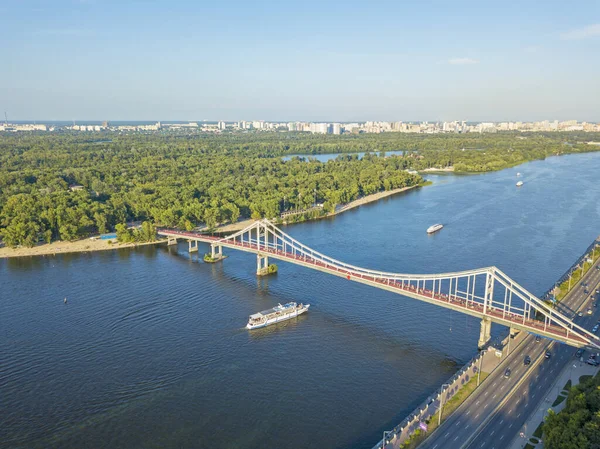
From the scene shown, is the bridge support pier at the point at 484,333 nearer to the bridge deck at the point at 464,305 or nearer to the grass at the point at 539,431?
the bridge deck at the point at 464,305

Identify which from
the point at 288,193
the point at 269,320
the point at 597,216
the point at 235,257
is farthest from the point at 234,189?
the point at 597,216

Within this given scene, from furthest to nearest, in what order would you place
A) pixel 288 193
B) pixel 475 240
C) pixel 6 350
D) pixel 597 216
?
pixel 288 193, pixel 597 216, pixel 475 240, pixel 6 350

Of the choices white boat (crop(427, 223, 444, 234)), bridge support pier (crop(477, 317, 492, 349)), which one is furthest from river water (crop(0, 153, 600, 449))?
white boat (crop(427, 223, 444, 234))

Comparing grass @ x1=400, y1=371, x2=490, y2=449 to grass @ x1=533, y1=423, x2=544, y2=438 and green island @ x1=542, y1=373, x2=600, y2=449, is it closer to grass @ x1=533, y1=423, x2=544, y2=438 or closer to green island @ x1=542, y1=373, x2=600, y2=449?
grass @ x1=533, y1=423, x2=544, y2=438

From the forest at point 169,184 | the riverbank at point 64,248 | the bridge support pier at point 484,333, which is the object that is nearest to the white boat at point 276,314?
the bridge support pier at point 484,333

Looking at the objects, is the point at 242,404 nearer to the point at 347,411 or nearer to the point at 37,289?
the point at 347,411

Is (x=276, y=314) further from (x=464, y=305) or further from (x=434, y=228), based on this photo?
(x=434, y=228)
